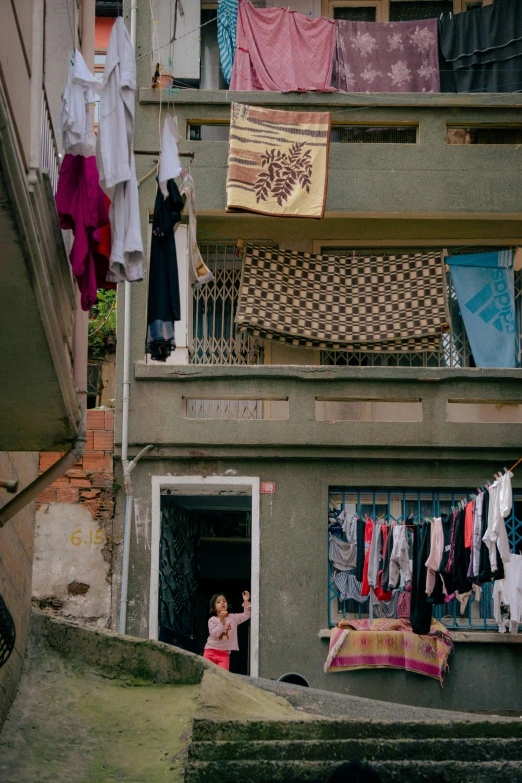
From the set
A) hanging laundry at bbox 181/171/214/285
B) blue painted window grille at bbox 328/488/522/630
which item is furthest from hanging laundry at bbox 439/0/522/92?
blue painted window grille at bbox 328/488/522/630

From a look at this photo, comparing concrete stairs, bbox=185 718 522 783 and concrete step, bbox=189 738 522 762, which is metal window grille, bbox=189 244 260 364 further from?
concrete step, bbox=189 738 522 762

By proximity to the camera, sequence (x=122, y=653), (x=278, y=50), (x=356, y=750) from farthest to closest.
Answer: (x=278, y=50), (x=122, y=653), (x=356, y=750)

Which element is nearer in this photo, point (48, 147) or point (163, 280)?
point (48, 147)

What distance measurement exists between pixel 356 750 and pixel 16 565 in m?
3.36

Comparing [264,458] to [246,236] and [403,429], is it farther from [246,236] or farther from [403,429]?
[246,236]

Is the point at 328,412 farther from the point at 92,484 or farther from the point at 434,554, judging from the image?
the point at 92,484

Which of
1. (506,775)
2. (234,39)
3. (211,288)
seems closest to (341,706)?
(506,775)

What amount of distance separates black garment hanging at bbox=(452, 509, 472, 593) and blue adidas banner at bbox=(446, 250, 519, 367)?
136 inches

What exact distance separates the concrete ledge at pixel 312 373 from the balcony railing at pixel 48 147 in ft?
23.7

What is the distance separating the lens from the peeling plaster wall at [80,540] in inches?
543

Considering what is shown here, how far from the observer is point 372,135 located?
1560cm

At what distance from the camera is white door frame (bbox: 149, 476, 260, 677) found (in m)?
13.6

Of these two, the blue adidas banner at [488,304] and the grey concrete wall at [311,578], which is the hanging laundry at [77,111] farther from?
the blue adidas banner at [488,304]

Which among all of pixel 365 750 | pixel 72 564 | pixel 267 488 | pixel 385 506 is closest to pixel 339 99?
pixel 267 488
